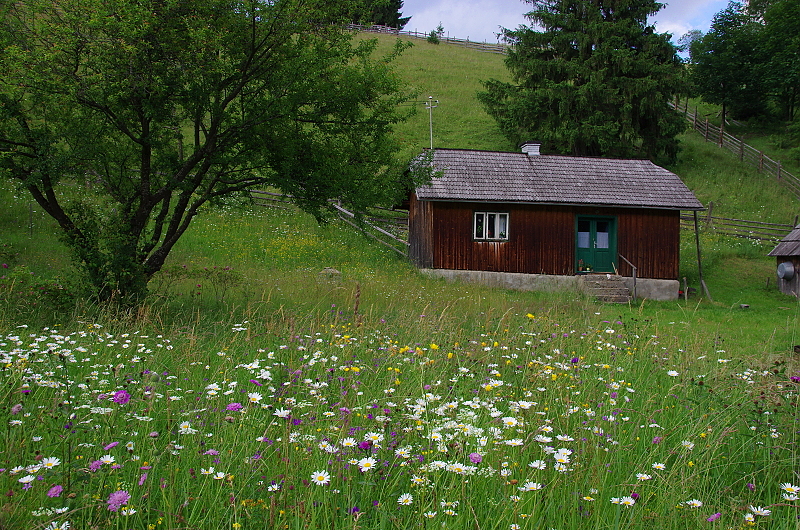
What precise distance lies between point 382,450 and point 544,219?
834 inches

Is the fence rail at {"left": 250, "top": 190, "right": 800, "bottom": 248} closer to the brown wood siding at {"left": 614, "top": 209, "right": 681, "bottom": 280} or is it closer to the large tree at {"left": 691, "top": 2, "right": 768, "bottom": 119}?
the brown wood siding at {"left": 614, "top": 209, "right": 681, "bottom": 280}

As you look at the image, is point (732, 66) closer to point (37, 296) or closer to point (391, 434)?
point (37, 296)

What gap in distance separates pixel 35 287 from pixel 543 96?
1160 inches

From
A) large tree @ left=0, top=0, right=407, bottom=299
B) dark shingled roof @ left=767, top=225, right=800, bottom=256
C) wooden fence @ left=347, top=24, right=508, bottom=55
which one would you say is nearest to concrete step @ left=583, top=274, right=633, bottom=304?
dark shingled roof @ left=767, top=225, right=800, bottom=256

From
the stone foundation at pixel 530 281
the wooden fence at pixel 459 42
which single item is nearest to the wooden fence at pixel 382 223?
the stone foundation at pixel 530 281

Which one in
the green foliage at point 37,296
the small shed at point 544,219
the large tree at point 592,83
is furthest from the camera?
the large tree at point 592,83

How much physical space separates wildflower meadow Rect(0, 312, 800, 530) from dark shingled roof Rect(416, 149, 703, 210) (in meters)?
17.8

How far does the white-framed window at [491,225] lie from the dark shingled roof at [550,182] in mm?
913

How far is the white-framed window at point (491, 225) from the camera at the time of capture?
2308 cm

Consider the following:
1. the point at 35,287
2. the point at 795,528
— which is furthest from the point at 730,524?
the point at 35,287

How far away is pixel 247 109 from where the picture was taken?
35.7 feet

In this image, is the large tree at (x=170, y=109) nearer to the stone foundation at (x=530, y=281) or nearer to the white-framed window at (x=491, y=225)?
the stone foundation at (x=530, y=281)

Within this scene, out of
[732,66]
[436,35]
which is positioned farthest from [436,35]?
[732,66]

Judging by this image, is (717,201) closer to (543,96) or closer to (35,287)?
(543,96)
